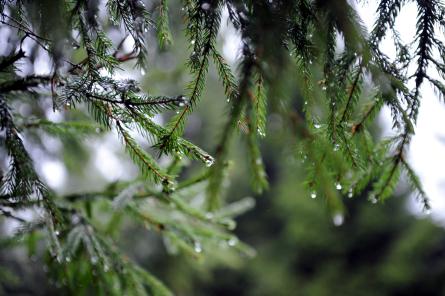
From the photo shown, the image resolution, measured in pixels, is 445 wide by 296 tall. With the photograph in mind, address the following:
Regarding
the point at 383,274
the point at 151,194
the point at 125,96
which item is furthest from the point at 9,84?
the point at 383,274

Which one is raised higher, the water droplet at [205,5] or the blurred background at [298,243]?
the blurred background at [298,243]

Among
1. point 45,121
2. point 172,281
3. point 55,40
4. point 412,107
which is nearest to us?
point 55,40

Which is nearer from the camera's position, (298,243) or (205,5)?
(205,5)

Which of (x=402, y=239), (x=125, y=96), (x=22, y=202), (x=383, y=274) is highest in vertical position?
(x=402, y=239)

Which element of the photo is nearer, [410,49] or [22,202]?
[410,49]

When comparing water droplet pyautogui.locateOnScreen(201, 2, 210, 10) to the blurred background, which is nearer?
water droplet pyautogui.locateOnScreen(201, 2, 210, 10)

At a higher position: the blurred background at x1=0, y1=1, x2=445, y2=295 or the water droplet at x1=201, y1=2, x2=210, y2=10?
the blurred background at x1=0, y1=1, x2=445, y2=295

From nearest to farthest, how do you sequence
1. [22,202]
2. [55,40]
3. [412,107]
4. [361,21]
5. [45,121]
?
→ [55,40], [361,21], [412,107], [22,202], [45,121]

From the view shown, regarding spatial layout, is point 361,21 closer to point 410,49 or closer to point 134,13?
point 410,49

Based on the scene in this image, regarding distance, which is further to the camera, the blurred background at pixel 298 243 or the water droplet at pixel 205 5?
the blurred background at pixel 298 243

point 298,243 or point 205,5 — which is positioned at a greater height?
point 298,243

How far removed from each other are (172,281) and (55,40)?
199 inches

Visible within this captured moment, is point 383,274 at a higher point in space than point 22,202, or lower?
higher

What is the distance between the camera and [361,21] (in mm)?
1052
